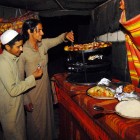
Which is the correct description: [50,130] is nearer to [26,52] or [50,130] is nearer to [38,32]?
[26,52]

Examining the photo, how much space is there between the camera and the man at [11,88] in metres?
3.24

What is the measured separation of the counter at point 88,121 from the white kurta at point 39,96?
0.33 metres

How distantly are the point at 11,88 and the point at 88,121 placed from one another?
4.44 ft

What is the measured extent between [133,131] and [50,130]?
3.07 m

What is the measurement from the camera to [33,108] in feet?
14.6

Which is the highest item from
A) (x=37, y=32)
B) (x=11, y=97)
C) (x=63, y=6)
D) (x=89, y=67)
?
(x=63, y=6)

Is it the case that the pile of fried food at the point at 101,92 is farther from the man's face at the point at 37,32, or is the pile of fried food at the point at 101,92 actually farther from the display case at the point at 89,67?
the man's face at the point at 37,32

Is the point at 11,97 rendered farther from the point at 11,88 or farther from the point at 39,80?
the point at 39,80

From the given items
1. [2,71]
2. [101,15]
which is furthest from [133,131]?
[101,15]

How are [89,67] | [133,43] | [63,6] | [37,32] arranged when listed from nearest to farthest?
[133,43]
[89,67]
[37,32]
[63,6]

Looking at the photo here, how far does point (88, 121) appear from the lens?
3.02m

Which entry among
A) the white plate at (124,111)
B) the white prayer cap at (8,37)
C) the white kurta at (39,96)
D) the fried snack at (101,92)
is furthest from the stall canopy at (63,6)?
the white plate at (124,111)

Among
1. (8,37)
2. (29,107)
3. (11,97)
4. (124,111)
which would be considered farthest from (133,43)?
(29,107)

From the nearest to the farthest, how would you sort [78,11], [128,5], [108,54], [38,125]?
[128,5] < [38,125] < [108,54] < [78,11]
